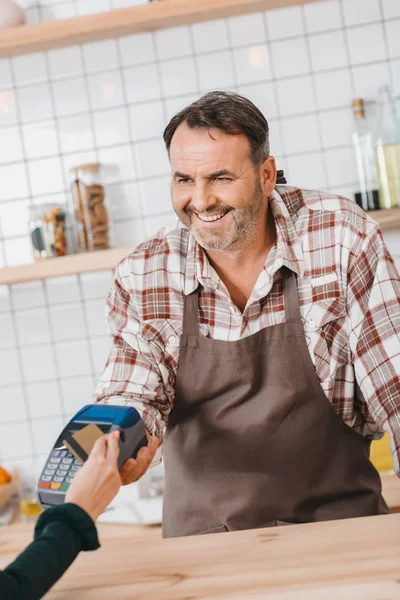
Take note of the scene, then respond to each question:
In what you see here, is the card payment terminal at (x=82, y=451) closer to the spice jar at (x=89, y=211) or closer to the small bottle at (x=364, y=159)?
the spice jar at (x=89, y=211)

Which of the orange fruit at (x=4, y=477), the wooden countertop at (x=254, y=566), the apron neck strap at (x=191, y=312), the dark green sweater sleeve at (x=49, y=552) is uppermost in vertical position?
the apron neck strap at (x=191, y=312)

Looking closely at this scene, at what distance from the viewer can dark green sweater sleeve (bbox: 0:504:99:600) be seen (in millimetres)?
854

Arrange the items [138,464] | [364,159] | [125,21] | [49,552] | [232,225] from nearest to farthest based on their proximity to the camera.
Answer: [49,552], [138,464], [232,225], [125,21], [364,159]

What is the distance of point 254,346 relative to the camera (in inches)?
53.9

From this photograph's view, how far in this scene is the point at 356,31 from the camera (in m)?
2.10

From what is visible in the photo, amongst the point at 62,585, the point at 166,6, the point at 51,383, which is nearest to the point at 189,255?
the point at 62,585

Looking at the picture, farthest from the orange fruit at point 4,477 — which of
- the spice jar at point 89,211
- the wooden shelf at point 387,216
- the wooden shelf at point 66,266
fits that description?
the wooden shelf at point 387,216

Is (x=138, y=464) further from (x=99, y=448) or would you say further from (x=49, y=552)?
(x=49, y=552)

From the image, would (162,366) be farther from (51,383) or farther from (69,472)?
(51,383)

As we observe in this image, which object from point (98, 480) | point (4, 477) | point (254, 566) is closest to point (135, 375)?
point (98, 480)

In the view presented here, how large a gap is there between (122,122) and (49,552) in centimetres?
151

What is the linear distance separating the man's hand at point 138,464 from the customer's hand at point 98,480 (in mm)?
69

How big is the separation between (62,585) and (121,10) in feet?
4.66

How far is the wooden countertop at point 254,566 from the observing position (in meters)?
0.91
